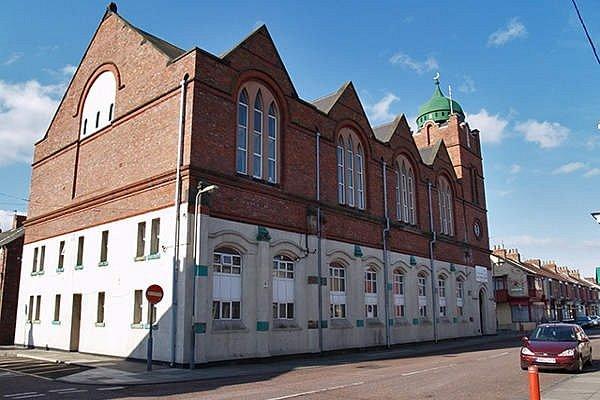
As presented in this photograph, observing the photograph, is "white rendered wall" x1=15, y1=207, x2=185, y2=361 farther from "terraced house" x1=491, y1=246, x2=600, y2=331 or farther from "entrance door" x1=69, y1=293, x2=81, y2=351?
"terraced house" x1=491, y1=246, x2=600, y2=331

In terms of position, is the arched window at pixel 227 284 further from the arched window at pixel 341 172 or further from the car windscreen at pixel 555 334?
the car windscreen at pixel 555 334

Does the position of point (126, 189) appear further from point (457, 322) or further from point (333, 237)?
point (457, 322)

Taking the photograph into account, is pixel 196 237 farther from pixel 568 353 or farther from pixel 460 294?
pixel 460 294

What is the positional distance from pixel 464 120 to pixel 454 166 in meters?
6.12

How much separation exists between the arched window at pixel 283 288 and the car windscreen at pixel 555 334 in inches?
383

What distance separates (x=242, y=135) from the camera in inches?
839

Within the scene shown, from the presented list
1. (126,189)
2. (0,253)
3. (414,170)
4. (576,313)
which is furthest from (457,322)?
(576,313)

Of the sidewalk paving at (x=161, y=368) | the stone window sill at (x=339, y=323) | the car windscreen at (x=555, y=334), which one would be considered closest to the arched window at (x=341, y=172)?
the stone window sill at (x=339, y=323)

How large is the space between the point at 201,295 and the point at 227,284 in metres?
1.69

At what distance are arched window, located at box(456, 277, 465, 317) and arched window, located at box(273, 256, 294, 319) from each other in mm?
19511

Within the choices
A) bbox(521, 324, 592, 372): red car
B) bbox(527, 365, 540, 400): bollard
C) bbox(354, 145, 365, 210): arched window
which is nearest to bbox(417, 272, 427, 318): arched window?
bbox(354, 145, 365, 210): arched window

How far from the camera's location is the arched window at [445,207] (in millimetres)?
37938

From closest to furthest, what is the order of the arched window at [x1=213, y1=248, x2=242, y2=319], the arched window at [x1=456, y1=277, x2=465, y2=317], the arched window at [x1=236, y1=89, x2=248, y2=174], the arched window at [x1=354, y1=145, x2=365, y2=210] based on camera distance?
1. the arched window at [x1=213, y1=248, x2=242, y2=319]
2. the arched window at [x1=236, y1=89, x2=248, y2=174]
3. the arched window at [x1=354, y1=145, x2=365, y2=210]
4. the arched window at [x1=456, y1=277, x2=465, y2=317]

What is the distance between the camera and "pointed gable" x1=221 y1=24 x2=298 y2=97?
69.6 feet
